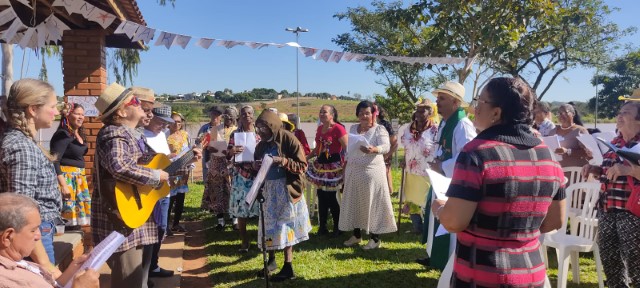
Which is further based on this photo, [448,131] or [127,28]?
[127,28]

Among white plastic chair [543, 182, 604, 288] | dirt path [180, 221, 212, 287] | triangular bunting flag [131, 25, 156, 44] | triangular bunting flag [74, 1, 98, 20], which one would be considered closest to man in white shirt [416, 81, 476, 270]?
white plastic chair [543, 182, 604, 288]

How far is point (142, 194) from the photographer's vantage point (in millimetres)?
3316

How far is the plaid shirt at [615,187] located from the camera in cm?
376

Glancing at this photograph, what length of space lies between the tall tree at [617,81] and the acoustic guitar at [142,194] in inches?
766

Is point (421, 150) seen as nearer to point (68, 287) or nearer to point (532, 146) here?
point (532, 146)

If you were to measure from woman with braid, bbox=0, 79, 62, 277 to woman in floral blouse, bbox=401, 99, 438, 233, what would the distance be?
458 centimetres

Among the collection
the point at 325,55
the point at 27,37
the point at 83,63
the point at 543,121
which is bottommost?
the point at 543,121

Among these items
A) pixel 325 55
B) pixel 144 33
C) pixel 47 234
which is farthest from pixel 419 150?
pixel 47 234

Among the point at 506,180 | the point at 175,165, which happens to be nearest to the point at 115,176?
the point at 175,165

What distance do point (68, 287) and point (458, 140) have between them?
123 inches

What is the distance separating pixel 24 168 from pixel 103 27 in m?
3.11

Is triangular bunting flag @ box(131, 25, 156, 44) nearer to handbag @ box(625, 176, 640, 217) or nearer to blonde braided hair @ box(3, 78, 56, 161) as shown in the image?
blonde braided hair @ box(3, 78, 56, 161)

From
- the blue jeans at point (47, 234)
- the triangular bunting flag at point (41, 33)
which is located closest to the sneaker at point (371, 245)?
the blue jeans at point (47, 234)

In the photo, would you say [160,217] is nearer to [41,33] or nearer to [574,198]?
[41,33]
